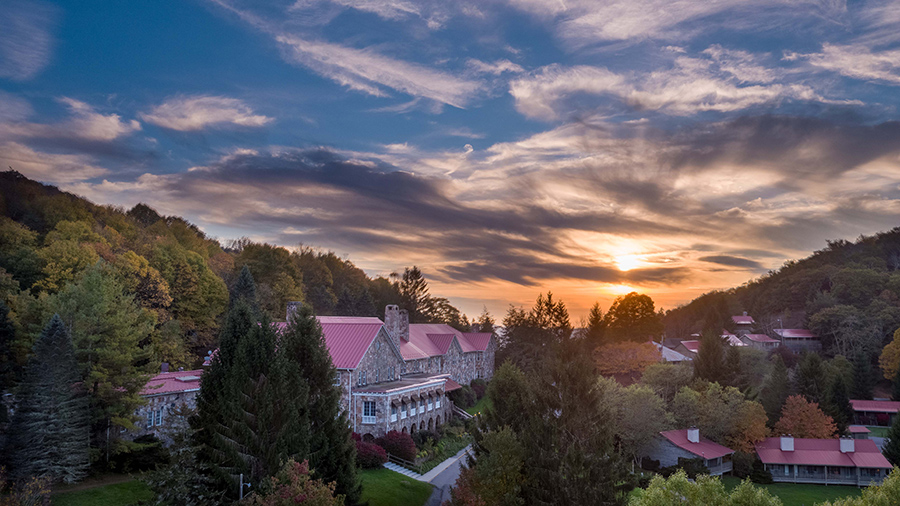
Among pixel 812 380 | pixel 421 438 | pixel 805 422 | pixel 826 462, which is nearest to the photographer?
pixel 421 438

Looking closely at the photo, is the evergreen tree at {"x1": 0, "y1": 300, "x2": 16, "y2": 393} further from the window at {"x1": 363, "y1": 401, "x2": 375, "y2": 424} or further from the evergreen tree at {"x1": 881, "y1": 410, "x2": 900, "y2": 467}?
the evergreen tree at {"x1": 881, "y1": 410, "x2": 900, "y2": 467}

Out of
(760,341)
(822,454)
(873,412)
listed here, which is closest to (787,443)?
(822,454)

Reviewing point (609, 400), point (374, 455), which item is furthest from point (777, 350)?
point (374, 455)

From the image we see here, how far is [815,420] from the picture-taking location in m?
53.4

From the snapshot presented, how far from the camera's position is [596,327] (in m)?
73.4

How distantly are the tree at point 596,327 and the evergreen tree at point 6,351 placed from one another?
187ft

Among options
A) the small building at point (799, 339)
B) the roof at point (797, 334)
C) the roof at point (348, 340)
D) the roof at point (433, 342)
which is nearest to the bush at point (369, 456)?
the roof at point (348, 340)

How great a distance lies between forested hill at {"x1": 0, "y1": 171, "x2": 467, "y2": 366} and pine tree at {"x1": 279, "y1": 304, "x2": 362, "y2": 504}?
1343 cm

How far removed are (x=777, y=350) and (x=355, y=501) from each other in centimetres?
7916

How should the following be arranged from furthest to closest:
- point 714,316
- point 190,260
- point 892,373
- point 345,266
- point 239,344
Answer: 1. point 345,266
2. point 714,316
3. point 892,373
4. point 190,260
5. point 239,344

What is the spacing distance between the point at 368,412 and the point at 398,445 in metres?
3.71

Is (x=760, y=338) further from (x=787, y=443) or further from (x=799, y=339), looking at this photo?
(x=787, y=443)

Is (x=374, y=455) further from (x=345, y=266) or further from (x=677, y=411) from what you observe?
(x=345, y=266)

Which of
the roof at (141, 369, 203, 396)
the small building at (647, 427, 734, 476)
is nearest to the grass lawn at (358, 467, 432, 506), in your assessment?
the roof at (141, 369, 203, 396)
